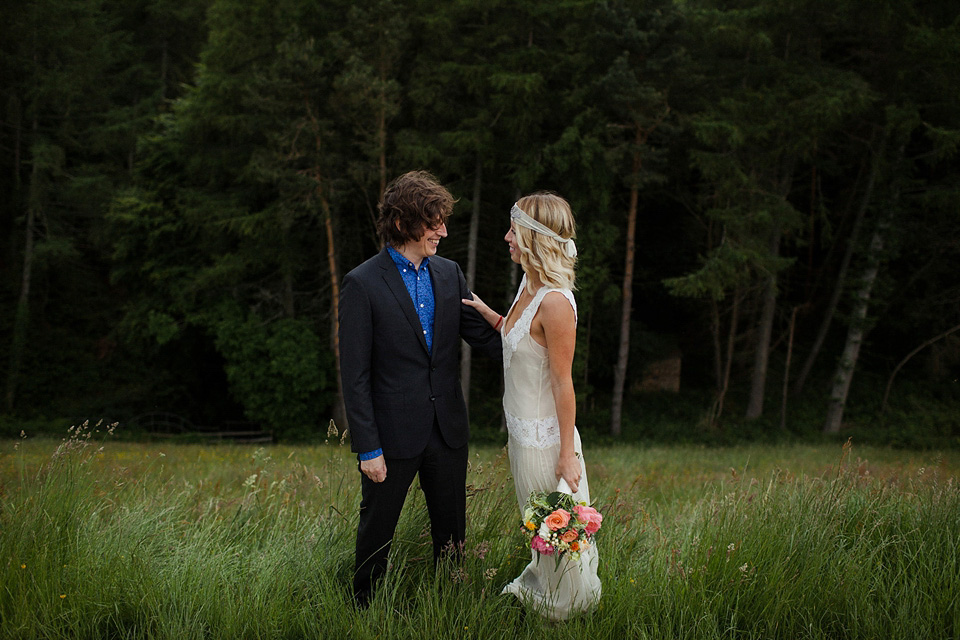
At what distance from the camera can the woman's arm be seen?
3.28 meters

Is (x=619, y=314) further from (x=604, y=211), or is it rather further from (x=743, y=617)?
(x=743, y=617)

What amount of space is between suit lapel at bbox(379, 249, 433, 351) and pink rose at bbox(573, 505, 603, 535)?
1129 millimetres

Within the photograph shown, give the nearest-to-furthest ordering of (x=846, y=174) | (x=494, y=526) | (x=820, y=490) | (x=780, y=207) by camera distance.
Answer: (x=494, y=526) → (x=820, y=490) → (x=780, y=207) → (x=846, y=174)

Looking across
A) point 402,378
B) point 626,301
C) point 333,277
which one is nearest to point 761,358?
point 626,301

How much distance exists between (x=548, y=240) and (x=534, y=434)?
3.29 ft

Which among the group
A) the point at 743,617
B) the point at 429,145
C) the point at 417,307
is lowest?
the point at 743,617

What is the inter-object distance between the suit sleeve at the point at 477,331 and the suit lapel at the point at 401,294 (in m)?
0.38

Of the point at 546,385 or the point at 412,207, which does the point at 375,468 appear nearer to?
the point at 546,385

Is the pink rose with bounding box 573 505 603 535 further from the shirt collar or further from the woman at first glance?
the shirt collar

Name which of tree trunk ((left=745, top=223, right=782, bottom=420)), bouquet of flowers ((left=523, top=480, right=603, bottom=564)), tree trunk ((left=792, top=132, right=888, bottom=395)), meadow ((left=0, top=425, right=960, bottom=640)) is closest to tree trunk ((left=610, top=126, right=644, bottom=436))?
tree trunk ((left=745, top=223, right=782, bottom=420))

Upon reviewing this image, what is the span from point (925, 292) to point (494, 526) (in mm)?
21946

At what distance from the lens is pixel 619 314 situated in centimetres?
2166

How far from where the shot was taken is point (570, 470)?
3.30 metres

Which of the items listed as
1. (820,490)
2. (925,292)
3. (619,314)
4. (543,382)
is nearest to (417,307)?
(543,382)
